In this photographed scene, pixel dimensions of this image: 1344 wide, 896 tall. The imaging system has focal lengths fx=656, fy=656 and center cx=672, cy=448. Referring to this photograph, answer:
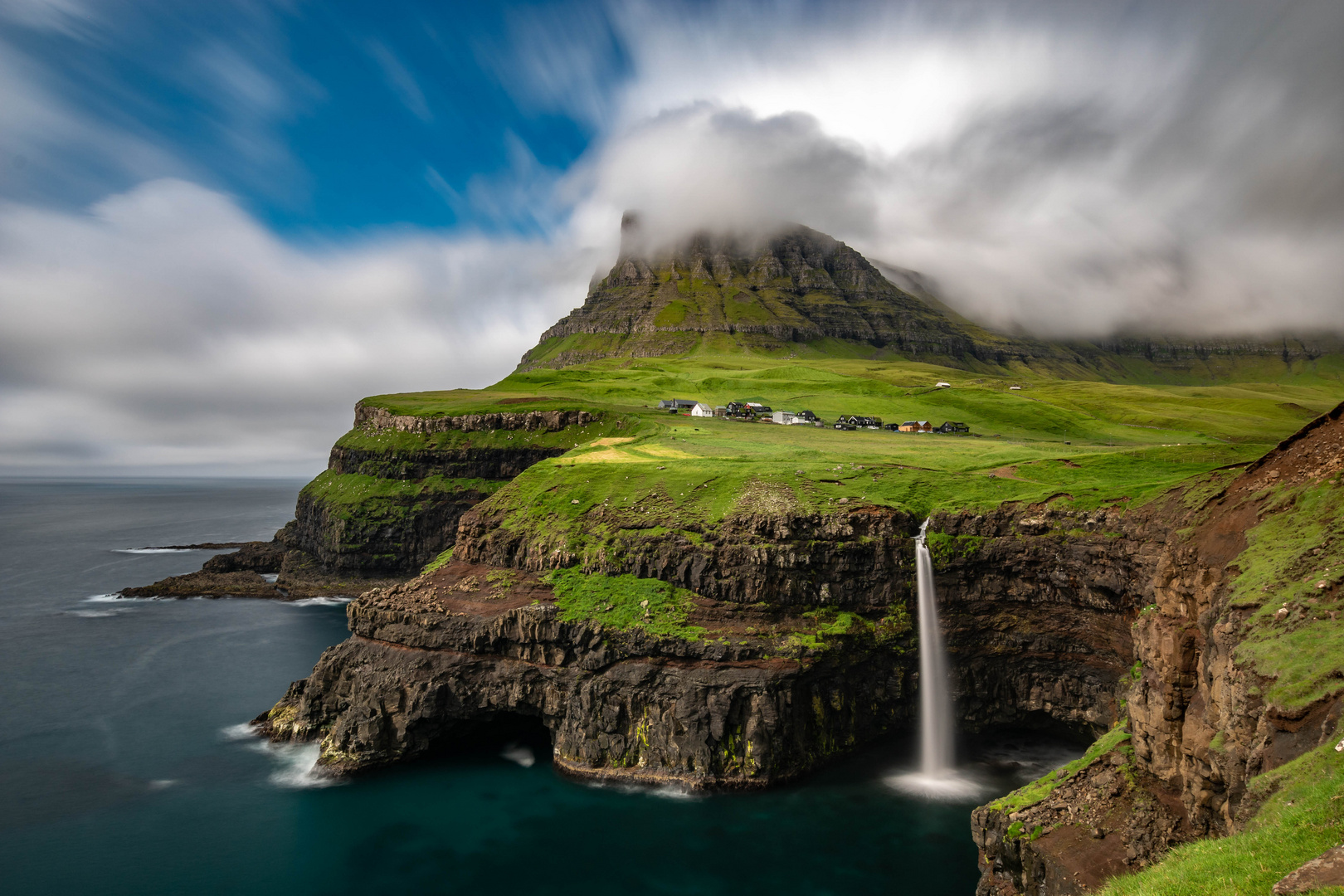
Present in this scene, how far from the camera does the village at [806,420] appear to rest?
10931cm

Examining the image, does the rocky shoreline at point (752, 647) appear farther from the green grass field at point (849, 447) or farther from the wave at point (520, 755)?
the green grass field at point (849, 447)

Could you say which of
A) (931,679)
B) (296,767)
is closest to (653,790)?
(931,679)

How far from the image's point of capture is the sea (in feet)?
124

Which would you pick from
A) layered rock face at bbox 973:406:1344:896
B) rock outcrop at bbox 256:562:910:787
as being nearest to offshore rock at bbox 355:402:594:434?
rock outcrop at bbox 256:562:910:787

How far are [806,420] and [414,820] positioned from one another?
91214 mm

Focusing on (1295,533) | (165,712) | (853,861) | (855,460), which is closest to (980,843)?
(853,861)

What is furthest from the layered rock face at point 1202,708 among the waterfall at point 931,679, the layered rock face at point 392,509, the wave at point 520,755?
the layered rock face at point 392,509

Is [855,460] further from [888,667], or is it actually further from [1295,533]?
[1295,533]

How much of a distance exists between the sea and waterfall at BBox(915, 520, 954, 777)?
83.0 inches

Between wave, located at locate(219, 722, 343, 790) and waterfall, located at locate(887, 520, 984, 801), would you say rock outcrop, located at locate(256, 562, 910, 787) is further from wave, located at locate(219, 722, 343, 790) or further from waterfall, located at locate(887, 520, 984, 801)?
Result: waterfall, located at locate(887, 520, 984, 801)

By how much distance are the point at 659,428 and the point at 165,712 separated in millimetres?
66575

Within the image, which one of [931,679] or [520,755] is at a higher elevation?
[931,679]

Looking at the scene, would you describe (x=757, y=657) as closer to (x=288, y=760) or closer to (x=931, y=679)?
(x=931, y=679)

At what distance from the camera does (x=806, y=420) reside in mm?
119500
